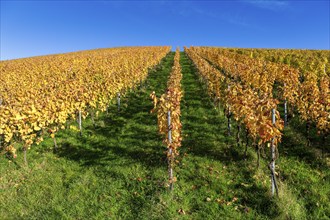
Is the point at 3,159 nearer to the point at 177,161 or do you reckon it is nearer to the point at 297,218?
the point at 177,161

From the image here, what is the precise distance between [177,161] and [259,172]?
347cm

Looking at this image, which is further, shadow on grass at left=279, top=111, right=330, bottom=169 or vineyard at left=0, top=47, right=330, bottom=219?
shadow on grass at left=279, top=111, right=330, bottom=169

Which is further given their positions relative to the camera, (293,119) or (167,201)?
(293,119)

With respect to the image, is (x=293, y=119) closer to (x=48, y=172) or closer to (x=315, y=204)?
(x=315, y=204)

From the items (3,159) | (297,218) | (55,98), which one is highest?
(55,98)

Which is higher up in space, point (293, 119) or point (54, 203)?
point (293, 119)

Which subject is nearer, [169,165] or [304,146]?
[169,165]

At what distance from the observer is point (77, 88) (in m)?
16.5

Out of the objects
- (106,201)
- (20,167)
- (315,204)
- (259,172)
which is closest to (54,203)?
(106,201)

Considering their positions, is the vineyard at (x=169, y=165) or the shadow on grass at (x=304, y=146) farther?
the shadow on grass at (x=304, y=146)

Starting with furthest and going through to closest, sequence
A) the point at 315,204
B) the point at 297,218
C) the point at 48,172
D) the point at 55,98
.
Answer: the point at 55,98
the point at 48,172
the point at 315,204
the point at 297,218

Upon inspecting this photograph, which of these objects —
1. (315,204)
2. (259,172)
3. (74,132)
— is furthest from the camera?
(74,132)

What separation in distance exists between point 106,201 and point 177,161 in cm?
330

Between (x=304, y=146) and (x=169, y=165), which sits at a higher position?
(x=169, y=165)
